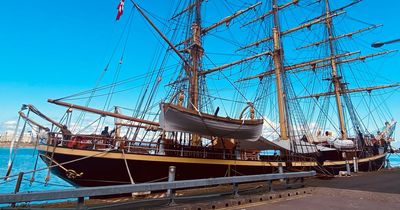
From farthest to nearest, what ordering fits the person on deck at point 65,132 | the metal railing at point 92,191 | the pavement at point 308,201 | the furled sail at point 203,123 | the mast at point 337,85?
the mast at point 337,85 → the furled sail at point 203,123 → the person on deck at point 65,132 → the pavement at point 308,201 → the metal railing at point 92,191

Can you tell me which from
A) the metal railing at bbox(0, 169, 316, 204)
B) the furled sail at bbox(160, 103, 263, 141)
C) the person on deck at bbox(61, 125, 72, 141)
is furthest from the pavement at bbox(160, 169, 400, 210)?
the person on deck at bbox(61, 125, 72, 141)

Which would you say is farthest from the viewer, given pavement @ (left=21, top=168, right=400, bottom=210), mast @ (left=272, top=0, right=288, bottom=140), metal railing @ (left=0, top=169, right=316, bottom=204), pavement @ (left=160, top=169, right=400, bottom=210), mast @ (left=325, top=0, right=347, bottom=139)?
mast @ (left=325, top=0, right=347, bottom=139)

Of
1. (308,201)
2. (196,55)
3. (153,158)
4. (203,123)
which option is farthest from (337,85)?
(308,201)

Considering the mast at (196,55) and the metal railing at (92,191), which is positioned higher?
the mast at (196,55)

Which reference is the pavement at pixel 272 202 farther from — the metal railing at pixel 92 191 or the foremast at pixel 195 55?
the foremast at pixel 195 55

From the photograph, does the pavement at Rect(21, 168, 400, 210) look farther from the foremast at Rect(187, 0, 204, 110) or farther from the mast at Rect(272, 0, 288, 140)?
the mast at Rect(272, 0, 288, 140)

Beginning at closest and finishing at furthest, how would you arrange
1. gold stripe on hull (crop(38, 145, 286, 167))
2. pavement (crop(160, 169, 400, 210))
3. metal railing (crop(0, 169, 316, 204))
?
metal railing (crop(0, 169, 316, 204)) < pavement (crop(160, 169, 400, 210)) < gold stripe on hull (crop(38, 145, 286, 167))

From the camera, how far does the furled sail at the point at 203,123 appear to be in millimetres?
11133

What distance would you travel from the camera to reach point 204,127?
11.9 meters

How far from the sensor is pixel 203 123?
11.6 m

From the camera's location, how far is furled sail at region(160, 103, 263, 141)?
11.1 metres

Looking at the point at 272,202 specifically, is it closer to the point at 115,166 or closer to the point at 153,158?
the point at 153,158

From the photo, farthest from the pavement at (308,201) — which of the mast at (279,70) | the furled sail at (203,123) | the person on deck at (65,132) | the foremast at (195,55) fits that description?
the mast at (279,70)

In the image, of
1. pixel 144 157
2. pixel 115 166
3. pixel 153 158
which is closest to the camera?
pixel 115 166
